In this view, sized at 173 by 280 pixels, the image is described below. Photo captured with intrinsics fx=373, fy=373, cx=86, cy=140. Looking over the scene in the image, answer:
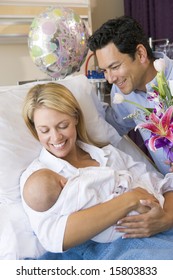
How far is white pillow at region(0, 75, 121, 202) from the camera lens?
1.35 m

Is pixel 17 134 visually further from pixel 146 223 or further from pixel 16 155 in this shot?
pixel 146 223

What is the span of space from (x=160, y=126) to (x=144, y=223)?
336 millimetres

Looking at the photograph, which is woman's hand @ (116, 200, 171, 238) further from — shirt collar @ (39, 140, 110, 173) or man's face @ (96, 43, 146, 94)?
man's face @ (96, 43, 146, 94)

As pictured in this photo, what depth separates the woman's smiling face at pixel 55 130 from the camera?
131 cm

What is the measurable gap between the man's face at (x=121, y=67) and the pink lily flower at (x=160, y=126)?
22.2 inches

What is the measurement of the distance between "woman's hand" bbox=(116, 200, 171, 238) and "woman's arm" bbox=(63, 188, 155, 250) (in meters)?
0.02

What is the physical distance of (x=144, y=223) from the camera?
3.92 feet

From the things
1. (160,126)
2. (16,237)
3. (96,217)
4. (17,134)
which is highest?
(160,126)

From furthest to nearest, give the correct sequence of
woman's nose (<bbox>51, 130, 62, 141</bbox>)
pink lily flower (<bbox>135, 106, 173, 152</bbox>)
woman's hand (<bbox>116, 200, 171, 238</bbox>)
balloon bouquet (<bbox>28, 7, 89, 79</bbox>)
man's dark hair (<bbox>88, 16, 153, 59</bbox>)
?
balloon bouquet (<bbox>28, 7, 89, 79</bbox>) < man's dark hair (<bbox>88, 16, 153, 59</bbox>) < woman's nose (<bbox>51, 130, 62, 141</bbox>) < woman's hand (<bbox>116, 200, 171, 238</bbox>) < pink lily flower (<bbox>135, 106, 173, 152</bbox>)

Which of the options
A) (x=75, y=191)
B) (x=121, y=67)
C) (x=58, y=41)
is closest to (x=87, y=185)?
(x=75, y=191)

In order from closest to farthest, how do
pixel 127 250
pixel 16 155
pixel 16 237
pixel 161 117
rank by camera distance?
1. pixel 161 117
2. pixel 127 250
3. pixel 16 237
4. pixel 16 155

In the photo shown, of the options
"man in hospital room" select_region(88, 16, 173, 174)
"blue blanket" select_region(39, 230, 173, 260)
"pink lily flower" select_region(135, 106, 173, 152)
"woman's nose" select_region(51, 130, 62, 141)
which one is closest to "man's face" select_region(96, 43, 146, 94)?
"man in hospital room" select_region(88, 16, 173, 174)

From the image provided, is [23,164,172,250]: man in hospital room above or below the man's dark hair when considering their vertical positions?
below

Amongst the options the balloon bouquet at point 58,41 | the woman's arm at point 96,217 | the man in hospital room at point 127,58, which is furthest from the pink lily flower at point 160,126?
the balloon bouquet at point 58,41
